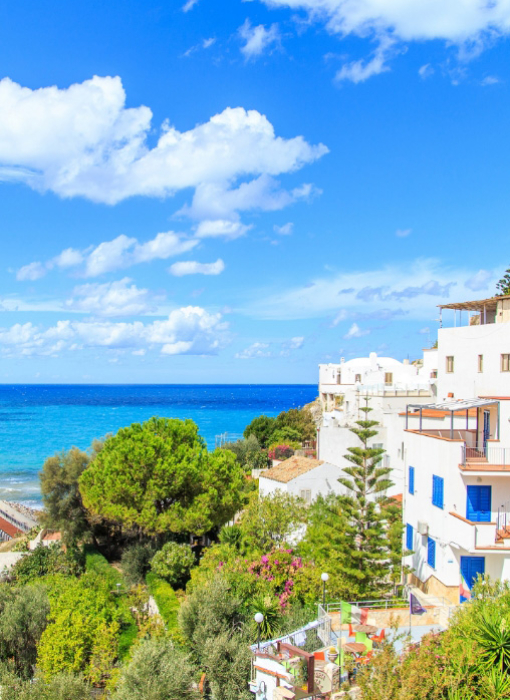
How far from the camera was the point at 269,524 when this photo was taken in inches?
832

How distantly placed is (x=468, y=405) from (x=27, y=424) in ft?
349

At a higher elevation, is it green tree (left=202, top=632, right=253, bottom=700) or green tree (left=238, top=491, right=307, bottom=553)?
green tree (left=238, top=491, right=307, bottom=553)

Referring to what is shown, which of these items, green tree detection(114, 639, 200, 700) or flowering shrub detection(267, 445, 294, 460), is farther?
flowering shrub detection(267, 445, 294, 460)

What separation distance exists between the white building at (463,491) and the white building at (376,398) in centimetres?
413

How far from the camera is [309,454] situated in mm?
37594

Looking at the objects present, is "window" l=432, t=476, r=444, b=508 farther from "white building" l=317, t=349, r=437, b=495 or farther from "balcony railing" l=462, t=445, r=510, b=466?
"white building" l=317, t=349, r=437, b=495

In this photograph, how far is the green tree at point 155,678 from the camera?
1194cm

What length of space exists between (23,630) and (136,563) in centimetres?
872

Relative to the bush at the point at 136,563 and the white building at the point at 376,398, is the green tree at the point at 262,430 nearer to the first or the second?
the white building at the point at 376,398

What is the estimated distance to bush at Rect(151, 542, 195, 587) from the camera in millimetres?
22219

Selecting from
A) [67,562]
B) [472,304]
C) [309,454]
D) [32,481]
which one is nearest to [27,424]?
[32,481]

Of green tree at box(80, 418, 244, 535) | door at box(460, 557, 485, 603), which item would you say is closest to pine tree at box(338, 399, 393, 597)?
door at box(460, 557, 485, 603)

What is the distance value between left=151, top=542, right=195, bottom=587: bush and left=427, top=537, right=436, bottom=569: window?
926cm

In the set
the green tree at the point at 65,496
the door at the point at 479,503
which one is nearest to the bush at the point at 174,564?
the green tree at the point at 65,496
